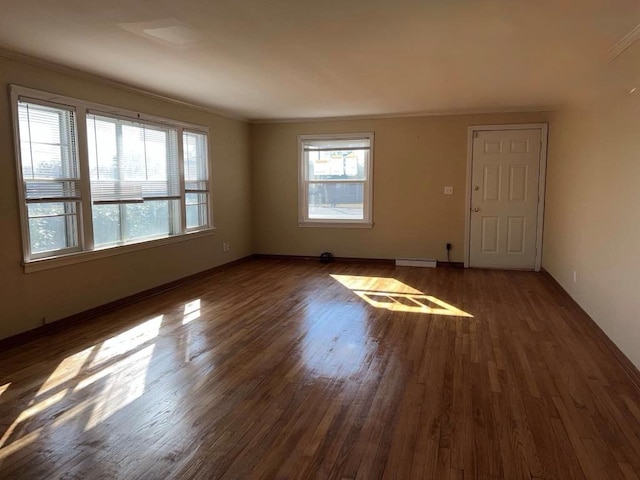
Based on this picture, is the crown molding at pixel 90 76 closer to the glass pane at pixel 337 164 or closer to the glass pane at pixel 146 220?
the glass pane at pixel 146 220

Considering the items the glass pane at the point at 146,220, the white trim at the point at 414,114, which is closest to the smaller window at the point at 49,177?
the glass pane at the point at 146,220

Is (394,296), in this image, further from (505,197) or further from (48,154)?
(48,154)

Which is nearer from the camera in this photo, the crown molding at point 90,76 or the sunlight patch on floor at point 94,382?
the sunlight patch on floor at point 94,382

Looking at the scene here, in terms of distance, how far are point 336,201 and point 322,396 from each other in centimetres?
494

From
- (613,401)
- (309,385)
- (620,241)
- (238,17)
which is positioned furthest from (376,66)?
(613,401)

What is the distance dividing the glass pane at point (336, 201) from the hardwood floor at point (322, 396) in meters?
2.84

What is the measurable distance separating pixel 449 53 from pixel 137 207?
3639 mm

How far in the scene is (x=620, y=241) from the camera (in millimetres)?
3322

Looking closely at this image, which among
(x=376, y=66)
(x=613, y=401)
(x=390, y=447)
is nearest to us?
(x=390, y=447)

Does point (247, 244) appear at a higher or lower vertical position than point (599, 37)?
lower

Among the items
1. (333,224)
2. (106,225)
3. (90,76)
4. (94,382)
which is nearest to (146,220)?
(106,225)

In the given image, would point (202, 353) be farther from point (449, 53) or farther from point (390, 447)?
point (449, 53)

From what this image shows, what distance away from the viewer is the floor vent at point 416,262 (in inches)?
271

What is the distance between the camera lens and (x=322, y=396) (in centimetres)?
273
